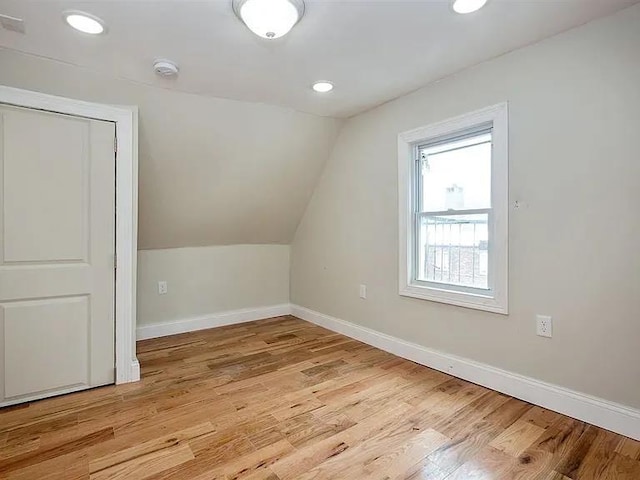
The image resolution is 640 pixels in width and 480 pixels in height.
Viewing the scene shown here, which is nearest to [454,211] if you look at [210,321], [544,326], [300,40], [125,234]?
[544,326]

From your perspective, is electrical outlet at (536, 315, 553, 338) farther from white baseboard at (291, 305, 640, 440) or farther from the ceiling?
the ceiling

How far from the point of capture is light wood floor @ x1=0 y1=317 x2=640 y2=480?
158 cm

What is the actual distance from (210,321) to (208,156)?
1.89 metres

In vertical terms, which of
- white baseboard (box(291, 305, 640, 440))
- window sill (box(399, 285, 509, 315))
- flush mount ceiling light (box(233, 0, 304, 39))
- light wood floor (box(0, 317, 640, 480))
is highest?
flush mount ceiling light (box(233, 0, 304, 39))

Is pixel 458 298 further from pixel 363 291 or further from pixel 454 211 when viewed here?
pixel 363 291

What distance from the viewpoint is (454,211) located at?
105 inches

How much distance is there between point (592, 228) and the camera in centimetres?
194

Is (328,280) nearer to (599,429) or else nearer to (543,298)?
(543,298)

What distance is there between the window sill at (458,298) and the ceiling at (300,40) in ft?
5.39

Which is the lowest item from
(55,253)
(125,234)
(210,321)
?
(210,321)

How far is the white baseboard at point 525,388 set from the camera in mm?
1833

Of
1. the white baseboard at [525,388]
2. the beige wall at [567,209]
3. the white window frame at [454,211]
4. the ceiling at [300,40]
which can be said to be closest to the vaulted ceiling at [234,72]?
the ceiling at [300,40]

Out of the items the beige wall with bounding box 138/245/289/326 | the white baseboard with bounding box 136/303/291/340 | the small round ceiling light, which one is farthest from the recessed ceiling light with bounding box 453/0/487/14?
the white baseboard with bounding box 136/303/291/340

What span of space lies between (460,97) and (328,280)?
224cm
